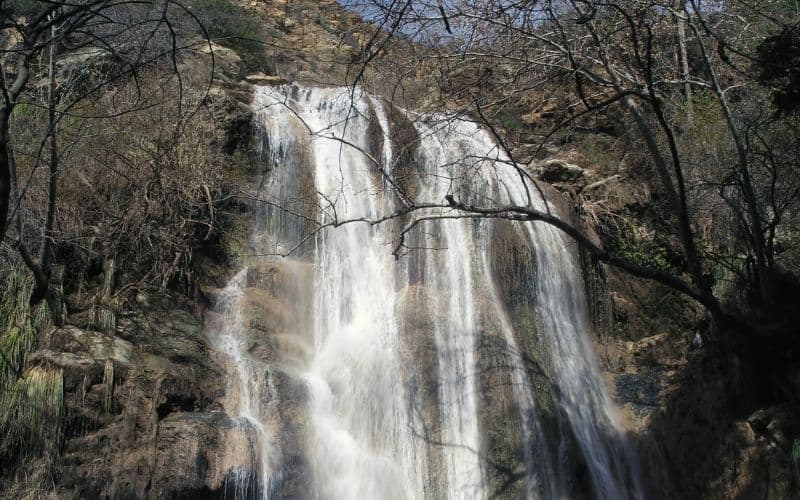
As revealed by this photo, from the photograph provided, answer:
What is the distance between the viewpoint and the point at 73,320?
28.3ft

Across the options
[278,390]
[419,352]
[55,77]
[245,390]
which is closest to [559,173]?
[419,352]

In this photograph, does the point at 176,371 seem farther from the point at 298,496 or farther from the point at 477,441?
the point at 477,441

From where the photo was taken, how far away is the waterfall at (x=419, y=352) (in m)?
9.06

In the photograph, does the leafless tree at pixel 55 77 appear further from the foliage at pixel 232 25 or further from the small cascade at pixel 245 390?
the small cascade at pixel 245 390

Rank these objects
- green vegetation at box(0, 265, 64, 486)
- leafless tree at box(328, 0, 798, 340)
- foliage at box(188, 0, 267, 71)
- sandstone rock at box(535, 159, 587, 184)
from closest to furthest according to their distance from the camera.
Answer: leafless tree at box(328, 0, 798, 340), green vegetation at box(0, 265, 64, 486), sandstone rock at box(535, 159, 587, 184), foliage at box(188, 0, 267, 71)

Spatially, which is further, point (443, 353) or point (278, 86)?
point (278, 86)

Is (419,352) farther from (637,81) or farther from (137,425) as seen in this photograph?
(637,81)

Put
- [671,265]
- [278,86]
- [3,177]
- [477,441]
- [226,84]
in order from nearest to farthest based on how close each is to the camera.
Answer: [3,177], [477,441], [671,265], [226,84], [278,86]

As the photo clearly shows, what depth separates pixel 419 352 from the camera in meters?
10.5

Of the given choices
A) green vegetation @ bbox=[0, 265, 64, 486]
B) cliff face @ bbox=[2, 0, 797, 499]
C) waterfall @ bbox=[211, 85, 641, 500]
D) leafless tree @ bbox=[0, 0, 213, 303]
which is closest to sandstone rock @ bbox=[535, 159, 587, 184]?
→ waterfall @ bbox=[211, 85, 641, 500]

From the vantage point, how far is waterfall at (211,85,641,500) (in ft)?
29.7

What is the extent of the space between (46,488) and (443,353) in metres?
5.41

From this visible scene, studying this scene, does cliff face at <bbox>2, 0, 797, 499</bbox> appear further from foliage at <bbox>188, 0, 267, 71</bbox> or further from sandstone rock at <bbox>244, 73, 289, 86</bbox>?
foliage at <bbox>188, 0, 267, 71</bbox>

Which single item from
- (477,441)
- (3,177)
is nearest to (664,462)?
(477,441)
